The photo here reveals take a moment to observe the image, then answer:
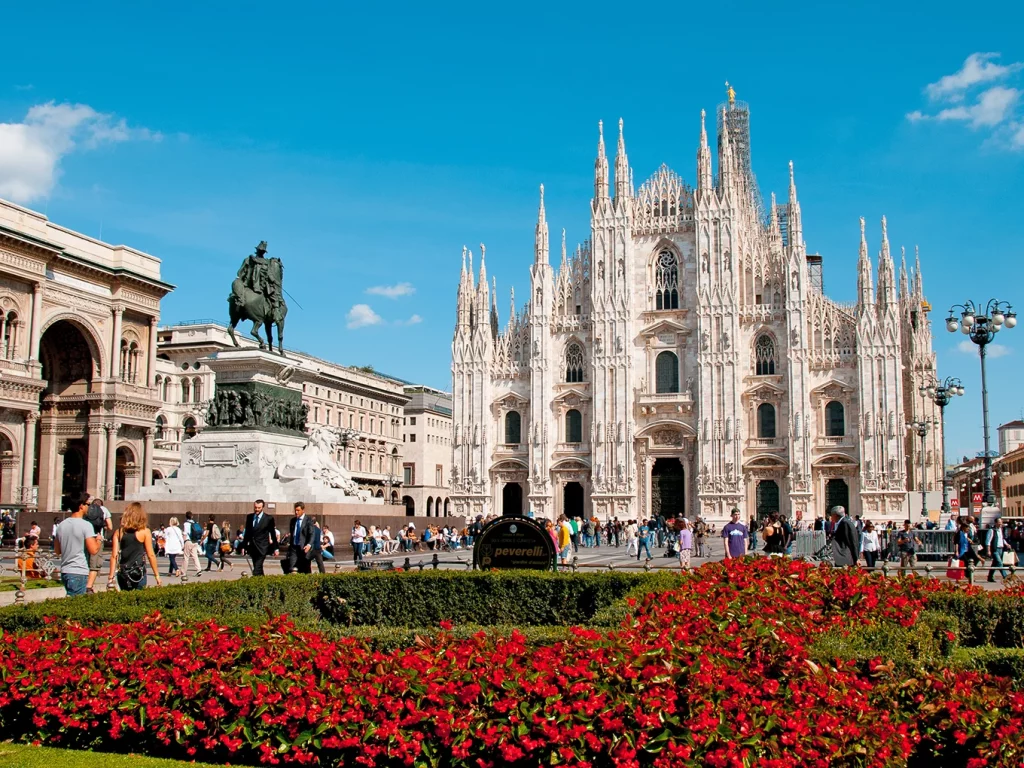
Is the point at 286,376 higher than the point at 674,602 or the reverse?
higher

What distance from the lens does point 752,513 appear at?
168 ft

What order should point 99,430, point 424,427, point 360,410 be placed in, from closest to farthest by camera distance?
1. point 99,430
2. point 360,410
3. point 424,427

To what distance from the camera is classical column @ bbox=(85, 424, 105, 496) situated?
45.7 meters

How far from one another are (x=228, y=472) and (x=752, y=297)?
36926 mm

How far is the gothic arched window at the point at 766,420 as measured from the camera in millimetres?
51750

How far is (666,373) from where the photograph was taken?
5372cm

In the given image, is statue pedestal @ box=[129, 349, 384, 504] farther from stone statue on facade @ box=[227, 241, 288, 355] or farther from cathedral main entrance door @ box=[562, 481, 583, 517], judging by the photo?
cathedral main entrance door @ box=[562, 481, 583, 517]

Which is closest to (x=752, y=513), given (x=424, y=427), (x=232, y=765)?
(x=424, y=427)

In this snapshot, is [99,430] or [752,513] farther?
[752,513]

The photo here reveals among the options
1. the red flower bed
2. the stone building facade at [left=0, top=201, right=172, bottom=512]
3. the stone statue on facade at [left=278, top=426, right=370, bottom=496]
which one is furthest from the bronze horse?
the stone building facade at [left=0, top=201, right=172, bottom=512]

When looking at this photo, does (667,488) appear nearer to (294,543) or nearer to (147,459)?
(147,459)

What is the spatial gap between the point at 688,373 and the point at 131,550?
42744 mm

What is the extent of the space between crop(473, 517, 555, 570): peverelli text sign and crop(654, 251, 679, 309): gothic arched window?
42166 millimetres

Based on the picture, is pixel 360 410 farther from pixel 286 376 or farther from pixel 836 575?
pixel 836 575
